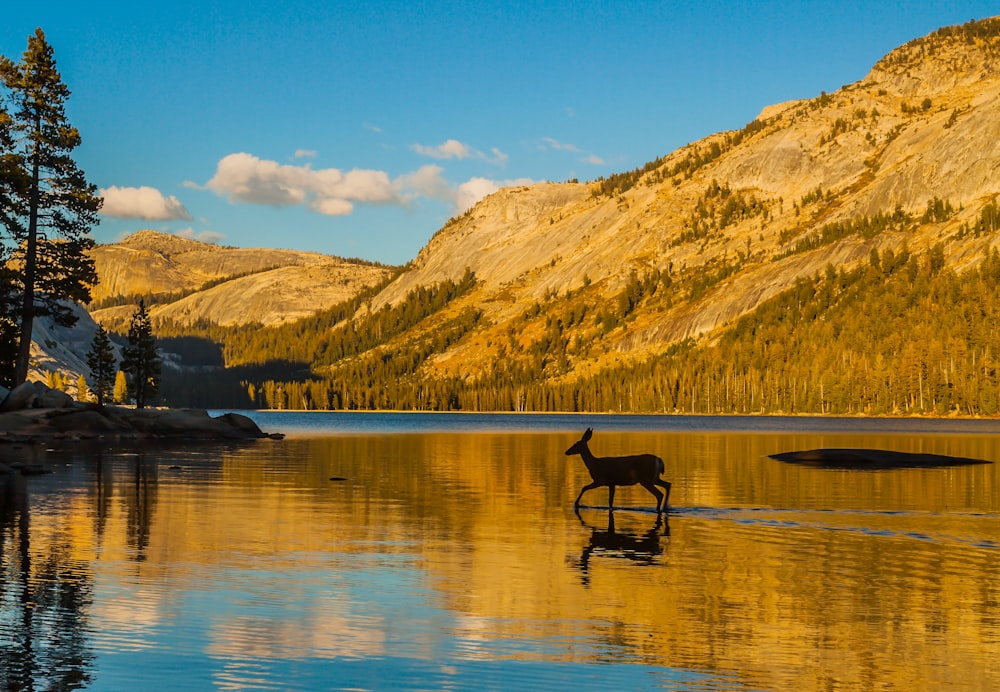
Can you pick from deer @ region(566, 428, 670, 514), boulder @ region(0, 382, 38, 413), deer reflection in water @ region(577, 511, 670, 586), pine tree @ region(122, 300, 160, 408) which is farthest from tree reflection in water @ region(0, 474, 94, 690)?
pine tree @ region(122, 300, 160, 408)

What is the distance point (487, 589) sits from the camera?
25734 millimetres

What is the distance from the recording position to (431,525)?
125 feet

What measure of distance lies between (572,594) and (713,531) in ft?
43.5

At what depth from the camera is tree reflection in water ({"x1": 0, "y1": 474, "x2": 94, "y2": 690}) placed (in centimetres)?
1750

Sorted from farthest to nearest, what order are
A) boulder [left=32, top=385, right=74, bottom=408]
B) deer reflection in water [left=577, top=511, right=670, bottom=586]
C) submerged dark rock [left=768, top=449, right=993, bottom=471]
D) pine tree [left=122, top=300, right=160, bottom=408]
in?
1. pine tree [left=122, top=300, right=160, bottom=408]
2. boulder [left=32, top=385, right=74, bottom=408]
3. submerged dark rock [left=768, top=449, right=993, bottom=471]
4. deer reflection in water [left=577, top=511, right=670, bottom=586]

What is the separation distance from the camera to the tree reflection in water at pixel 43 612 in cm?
1750

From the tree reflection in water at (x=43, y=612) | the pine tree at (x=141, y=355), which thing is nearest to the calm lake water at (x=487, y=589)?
the tree reflection in water at (x=43, y=612)

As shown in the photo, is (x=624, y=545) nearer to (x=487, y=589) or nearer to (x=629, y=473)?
(x=487, y=589)

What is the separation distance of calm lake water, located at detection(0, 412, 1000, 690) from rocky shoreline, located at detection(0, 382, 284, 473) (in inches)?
1430

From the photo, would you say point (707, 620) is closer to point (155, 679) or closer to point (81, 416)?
point (155, 679)

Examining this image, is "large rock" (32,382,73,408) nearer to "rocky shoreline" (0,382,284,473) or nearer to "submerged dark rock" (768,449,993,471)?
"rocky shoreline" (0,382,284,473)

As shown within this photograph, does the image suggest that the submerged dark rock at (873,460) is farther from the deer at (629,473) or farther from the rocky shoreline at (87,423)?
the rocky shoreline at (87,423)

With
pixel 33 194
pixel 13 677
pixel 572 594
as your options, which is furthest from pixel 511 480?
pixel 33 194

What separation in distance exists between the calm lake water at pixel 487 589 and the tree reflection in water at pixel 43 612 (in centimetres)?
8
